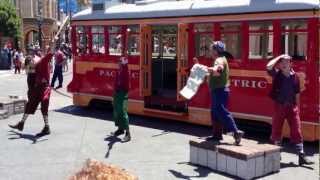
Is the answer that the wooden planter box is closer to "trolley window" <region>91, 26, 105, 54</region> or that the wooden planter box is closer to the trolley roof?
the trolley roof

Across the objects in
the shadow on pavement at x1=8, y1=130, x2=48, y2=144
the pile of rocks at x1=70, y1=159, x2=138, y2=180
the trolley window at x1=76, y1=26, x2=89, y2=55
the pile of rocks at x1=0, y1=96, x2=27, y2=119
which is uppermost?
the trolley window at x1=76, y1=26, x2=89, y2=55

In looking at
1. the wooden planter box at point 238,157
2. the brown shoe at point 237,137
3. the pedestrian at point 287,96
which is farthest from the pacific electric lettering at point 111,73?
the brown shoe at point 237,137

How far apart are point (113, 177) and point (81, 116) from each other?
7751mm

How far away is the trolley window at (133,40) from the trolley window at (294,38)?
380 centimetres

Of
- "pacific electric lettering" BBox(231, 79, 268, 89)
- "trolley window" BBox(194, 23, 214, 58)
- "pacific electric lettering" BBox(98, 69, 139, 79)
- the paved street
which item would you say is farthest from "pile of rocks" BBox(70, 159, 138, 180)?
"pacific electric lettering" BBox(98, 69, 139, 79)

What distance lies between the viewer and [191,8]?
1122cm

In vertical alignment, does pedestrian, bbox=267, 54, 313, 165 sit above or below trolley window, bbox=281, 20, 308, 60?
below

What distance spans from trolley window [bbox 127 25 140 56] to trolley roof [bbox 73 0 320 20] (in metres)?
0.26

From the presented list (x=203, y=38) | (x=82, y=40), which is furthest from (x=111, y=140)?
(x=82, y=40)

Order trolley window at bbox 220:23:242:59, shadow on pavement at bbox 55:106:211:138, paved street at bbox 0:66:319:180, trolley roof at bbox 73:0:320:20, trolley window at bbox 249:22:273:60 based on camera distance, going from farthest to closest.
Result: 1. shadow on pavement at bbox 55:106:211:138
2. trolley window at bbox 220:23:242:59
3. trolley window at bbox 249:22:273:60
4. trolley roof at bbox 73:0:320:20
5. paved street at bbox 0:66:319:180

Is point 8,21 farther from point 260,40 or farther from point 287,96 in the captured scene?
point 287,96

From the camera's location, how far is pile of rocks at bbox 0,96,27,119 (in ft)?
41.9

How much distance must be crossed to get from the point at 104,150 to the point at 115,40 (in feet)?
13.9

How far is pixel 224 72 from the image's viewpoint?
324 inches
